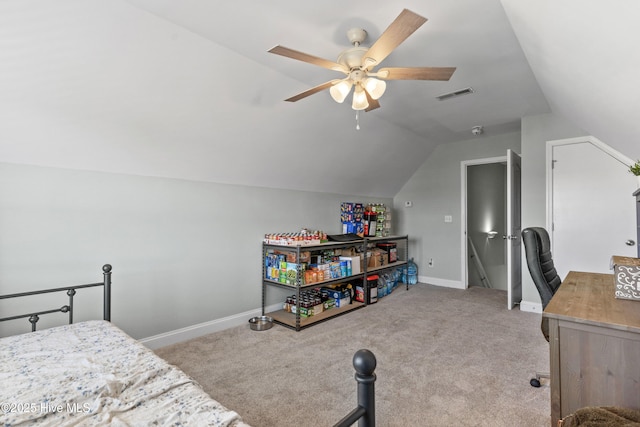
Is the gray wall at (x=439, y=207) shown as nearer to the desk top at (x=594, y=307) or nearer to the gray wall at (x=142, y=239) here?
the gray wall at (x=142, y=239)

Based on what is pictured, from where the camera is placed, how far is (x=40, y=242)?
7.47 ft

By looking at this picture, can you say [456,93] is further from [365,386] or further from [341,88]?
[365,386]

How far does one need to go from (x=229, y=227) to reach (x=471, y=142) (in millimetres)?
4190

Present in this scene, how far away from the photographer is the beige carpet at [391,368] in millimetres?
1928

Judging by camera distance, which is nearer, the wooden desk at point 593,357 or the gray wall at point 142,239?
the wooden desk at point 593,357

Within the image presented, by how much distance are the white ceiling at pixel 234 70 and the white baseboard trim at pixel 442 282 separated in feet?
9.82

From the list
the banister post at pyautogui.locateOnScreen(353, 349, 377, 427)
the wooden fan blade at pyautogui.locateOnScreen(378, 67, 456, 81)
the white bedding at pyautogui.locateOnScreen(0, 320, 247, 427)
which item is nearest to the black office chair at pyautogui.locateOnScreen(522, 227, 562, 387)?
the wooden fan blade at pyautogui.locateOnScreen(378, 67, 456, 81)

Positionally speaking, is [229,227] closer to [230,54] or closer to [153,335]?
[153,335]

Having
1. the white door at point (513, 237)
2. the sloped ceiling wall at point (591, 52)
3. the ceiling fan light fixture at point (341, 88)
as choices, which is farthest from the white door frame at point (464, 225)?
the ceiling fan light fixture at point (341, 88)

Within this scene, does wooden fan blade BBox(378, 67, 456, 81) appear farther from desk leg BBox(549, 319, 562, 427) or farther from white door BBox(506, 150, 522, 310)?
white door BBox(506, 150, 522, 310)

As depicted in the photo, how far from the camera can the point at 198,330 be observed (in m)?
3.12

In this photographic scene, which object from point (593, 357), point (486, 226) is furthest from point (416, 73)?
point (486, 226)

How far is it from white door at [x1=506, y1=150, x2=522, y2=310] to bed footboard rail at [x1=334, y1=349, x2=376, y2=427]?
3.64 metres

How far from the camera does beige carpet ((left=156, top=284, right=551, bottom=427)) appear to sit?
6.32ft
